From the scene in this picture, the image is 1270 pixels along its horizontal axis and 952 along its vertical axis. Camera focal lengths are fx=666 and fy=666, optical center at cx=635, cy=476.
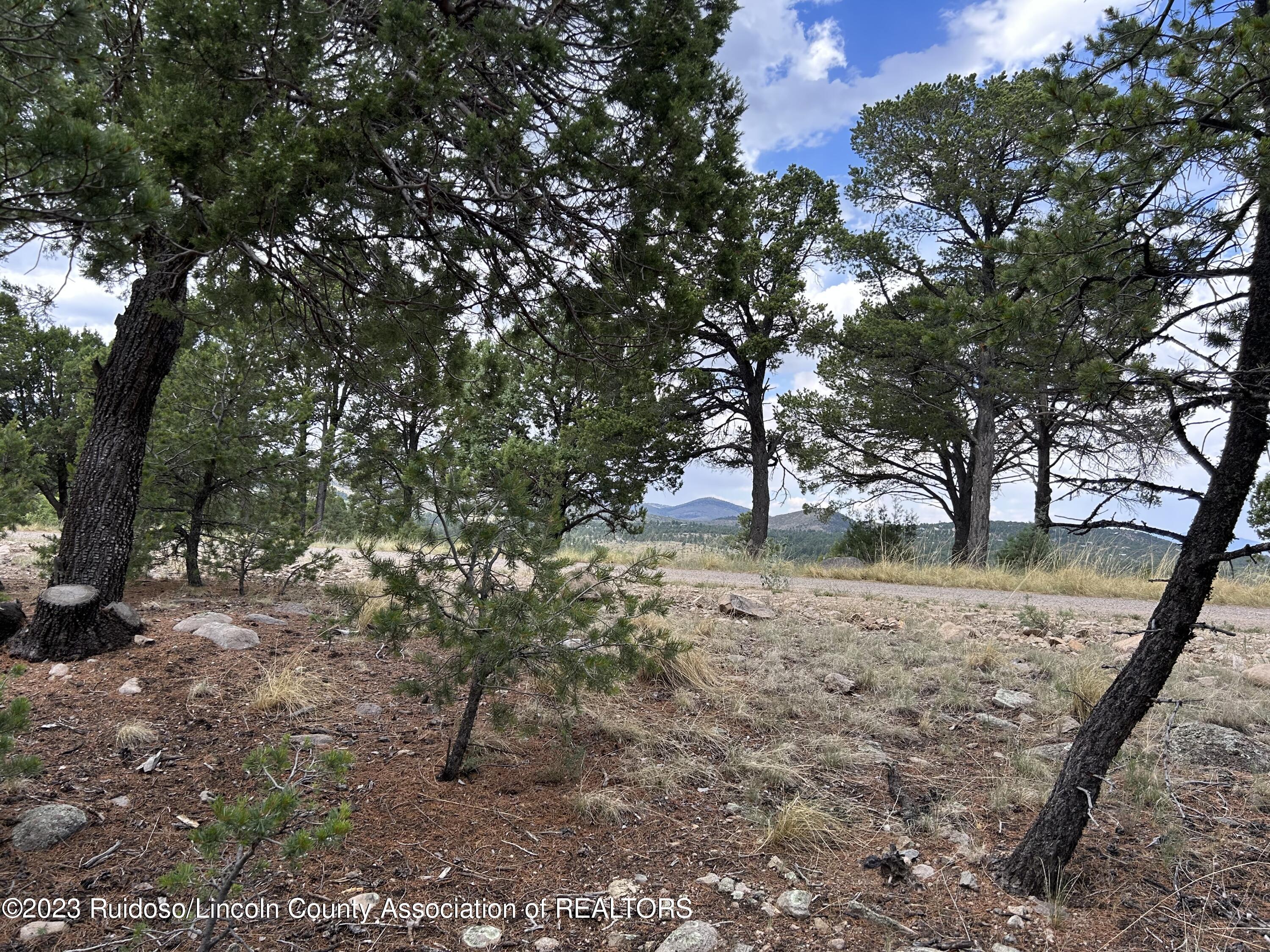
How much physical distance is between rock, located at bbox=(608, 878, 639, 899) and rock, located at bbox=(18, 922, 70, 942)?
1.85 metres

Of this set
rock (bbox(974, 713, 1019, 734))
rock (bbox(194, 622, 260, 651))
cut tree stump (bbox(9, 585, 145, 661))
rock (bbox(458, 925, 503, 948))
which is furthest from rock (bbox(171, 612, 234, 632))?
rock (bbox(974, 713, 1019, 734))

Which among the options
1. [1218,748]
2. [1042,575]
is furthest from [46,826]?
[1042,575]

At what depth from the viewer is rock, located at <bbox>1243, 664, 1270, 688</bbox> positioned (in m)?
5.04

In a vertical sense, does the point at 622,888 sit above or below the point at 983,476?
below

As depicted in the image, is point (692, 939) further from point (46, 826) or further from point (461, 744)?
point (46, 826)

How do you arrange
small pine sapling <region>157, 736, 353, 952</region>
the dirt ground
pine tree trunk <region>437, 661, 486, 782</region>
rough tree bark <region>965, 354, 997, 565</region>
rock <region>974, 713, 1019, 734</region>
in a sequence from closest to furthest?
small pine sapling <region>157, 736, 353, 952</region> → the dirt ground → pine tree trunk <region>437, 661, 486, 782</region> → rock <region>974, 713, 1019, 734</region> → rough tree bark <region>965, 354, 997, 565</region>

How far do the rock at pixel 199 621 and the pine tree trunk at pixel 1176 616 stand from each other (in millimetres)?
5508

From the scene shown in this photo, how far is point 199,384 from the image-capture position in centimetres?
730

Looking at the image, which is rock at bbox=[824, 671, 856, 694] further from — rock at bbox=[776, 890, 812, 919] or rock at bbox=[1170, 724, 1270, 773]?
rock at bbox=[776, 890, 812, 919]

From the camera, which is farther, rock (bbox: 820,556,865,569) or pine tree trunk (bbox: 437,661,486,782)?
rock (bbox: 820,556,865,569)

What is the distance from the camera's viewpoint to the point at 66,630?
14.7ft

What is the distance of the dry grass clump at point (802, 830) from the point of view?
285cm

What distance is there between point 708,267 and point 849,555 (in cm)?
1428

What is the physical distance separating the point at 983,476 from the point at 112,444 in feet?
49.3
